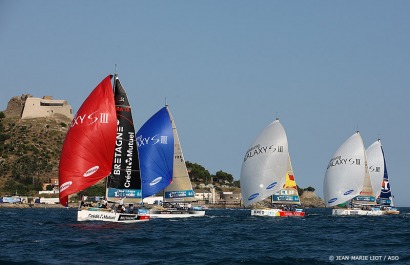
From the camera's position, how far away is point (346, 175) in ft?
294

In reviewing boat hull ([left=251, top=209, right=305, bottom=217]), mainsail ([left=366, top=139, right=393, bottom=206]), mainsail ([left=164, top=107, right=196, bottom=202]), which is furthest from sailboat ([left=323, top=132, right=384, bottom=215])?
mainsail ([left=164, top=107, right=196, bottom=202])

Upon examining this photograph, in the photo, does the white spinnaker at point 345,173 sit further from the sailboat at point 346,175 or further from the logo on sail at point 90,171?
the logo on sail at point 90,171

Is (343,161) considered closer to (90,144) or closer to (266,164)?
(266,164)

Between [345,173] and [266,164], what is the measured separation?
1662 cm

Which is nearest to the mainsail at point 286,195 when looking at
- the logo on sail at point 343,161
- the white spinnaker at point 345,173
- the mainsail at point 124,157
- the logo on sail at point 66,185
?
the white spinnaker at point 345,173

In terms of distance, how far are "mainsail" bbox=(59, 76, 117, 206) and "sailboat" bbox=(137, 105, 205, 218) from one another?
680 inches

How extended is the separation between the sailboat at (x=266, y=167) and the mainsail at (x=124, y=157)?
21.4 metres

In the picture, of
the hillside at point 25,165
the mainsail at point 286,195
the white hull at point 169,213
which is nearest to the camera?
the white hull at point 169,213

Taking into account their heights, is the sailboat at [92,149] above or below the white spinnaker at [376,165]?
below

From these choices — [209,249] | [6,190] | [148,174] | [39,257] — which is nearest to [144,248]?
[209,249]

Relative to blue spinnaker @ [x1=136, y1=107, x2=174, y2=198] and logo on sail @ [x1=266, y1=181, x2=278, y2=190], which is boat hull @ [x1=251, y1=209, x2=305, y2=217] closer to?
logo on sail @ [x1=266, y1=181, x2=278, y2=190]

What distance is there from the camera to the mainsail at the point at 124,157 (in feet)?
187

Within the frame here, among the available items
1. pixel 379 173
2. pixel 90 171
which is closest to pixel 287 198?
pixel 379 173

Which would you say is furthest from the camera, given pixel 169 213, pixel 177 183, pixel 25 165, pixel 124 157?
pixel 25 165
